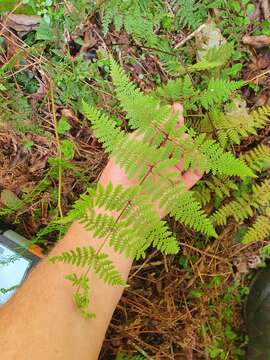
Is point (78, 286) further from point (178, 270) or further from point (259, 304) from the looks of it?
point (259, 304)

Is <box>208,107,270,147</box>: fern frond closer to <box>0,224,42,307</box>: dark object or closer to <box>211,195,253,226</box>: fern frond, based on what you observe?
<box>211,195,253,226</box>: fern frond

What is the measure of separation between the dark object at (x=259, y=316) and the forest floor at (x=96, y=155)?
0.21m

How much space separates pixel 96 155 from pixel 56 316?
3.41 ft

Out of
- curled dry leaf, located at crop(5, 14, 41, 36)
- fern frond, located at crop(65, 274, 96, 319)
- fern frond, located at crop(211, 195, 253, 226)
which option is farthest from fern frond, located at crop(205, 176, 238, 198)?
curled dry leaf, located at crop(5, 14, 41, 36)

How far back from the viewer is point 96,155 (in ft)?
8.67

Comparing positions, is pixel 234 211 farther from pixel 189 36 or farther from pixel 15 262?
pixel 15 262

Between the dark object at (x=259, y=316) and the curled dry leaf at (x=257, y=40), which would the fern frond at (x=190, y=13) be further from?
the dark object at (x=259, y=316)

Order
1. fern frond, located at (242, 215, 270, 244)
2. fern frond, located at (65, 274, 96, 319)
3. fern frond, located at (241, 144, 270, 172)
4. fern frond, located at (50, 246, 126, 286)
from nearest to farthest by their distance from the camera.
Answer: fern frond, located at (50, 246, 126, 286), fern frond, located at (65, 274, 96, 319), fern frond, located at (241, 144, 270, 172), fern frond, located at (242, 215, 270, 244)

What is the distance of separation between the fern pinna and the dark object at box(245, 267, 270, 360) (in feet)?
3.11

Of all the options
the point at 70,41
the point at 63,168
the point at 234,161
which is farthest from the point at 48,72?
the point at 234,161

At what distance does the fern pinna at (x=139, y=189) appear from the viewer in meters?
1.71

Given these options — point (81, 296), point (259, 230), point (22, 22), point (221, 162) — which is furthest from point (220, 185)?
point (22, 22)

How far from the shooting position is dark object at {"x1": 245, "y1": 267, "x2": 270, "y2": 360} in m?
2.74

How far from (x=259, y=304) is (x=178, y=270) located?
54 centimetres
